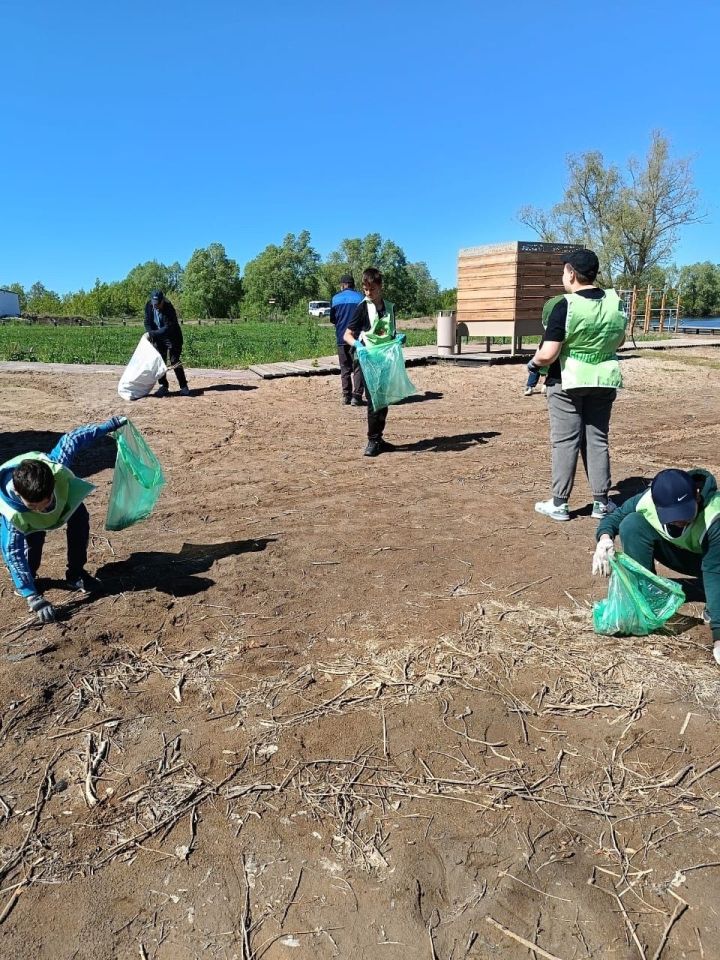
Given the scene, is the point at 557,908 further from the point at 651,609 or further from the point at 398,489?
the point at 398,489

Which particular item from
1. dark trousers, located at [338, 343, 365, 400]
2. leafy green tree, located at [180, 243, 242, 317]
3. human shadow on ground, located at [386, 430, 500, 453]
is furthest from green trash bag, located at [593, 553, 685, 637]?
leafy green tree, located at [180, 243, 242, 317]

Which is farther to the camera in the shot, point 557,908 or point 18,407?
point 18,407

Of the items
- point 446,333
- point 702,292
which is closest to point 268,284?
point 702,292

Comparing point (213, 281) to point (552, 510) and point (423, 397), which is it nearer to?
point (423, 397)

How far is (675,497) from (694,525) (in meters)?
0.25

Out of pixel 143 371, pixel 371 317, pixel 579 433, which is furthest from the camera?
pixel 143 371

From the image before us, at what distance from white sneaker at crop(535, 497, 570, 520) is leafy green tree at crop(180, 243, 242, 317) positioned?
8428 cm

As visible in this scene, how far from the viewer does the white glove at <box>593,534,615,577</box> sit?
322 centimetres

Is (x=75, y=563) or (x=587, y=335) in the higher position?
(x=587, y=335)

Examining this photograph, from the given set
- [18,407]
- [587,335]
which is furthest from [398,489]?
[18,407]

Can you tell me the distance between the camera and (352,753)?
2518 millimetres

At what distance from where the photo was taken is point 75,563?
3.83 m

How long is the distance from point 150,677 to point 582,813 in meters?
1.80

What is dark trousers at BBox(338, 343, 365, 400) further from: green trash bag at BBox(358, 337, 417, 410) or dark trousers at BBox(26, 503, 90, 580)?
dark trousers at BBox(26, 503, 90, 580)
